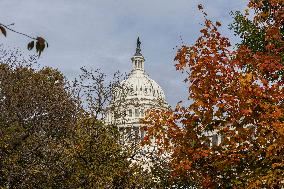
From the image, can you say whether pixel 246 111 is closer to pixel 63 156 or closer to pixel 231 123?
pixel 231 123

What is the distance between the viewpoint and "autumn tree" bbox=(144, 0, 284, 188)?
1125 cm

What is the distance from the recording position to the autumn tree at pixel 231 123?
11250mm

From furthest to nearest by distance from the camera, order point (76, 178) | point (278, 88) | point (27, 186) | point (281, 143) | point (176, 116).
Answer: point (27, 186), point (76, 178), point (176, 116), point (278, 88), point (281, 143)

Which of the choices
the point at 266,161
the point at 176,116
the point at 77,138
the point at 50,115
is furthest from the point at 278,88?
the point at 50,115

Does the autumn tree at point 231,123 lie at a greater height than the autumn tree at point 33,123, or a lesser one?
lesser

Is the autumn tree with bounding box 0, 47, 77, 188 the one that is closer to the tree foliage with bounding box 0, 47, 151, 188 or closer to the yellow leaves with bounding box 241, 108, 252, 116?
the tree foliage with bounding box 0, 47, 151, 188

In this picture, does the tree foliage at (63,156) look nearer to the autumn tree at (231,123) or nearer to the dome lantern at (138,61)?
the autumn tree at (231,123)

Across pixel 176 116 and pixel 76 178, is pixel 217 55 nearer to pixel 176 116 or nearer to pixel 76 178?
pixel 176 116

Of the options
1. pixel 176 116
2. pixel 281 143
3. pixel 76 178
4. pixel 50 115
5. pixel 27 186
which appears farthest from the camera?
pixel 50 115

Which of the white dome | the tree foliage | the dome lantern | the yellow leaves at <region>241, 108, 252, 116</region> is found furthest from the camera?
the dome lantern

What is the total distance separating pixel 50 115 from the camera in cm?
3378

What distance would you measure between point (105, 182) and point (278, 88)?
14162 mm

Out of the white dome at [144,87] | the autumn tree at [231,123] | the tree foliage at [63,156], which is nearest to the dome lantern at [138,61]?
the white dome at [144,87]

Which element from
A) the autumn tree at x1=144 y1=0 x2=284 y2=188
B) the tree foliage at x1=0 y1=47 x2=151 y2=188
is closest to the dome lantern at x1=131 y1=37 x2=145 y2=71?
the tree foliage at x1=0 y1=47 x2=151 y2=188
